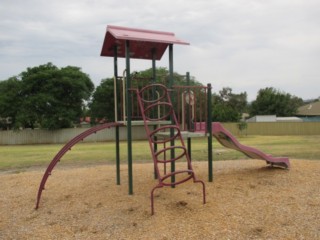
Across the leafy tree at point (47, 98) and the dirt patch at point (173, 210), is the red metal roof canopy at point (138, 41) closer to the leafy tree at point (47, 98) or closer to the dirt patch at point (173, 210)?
the dirt patch at point (173, 210)

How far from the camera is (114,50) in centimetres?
723

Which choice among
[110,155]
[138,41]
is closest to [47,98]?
[110,155]

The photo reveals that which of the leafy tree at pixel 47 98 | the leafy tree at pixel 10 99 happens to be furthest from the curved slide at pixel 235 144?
the leafy tree at pixel 10 99

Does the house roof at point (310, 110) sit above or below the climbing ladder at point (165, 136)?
above

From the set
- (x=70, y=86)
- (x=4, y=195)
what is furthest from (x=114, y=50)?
(x=70, y=86)

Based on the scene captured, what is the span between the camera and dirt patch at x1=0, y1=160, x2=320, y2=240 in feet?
15.0

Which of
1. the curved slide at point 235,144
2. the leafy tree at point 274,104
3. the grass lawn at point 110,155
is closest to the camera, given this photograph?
the curved slide at point 235,144

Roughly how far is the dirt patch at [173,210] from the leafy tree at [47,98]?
73.6ft

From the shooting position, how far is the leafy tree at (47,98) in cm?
2897

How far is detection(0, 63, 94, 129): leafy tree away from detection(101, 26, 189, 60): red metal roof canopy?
74.1 ft

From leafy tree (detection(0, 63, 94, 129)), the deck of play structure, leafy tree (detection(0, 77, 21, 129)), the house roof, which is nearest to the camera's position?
the deck of play structure

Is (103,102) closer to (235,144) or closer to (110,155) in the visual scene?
(110,155)

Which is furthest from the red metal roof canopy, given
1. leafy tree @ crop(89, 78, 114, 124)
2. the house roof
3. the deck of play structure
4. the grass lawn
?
the house roof

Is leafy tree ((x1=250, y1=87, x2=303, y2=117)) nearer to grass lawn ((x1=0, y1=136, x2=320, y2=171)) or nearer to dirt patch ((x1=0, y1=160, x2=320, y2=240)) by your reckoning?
grass lawn ((x1=0, y1=136, x2=320, y2=171))
